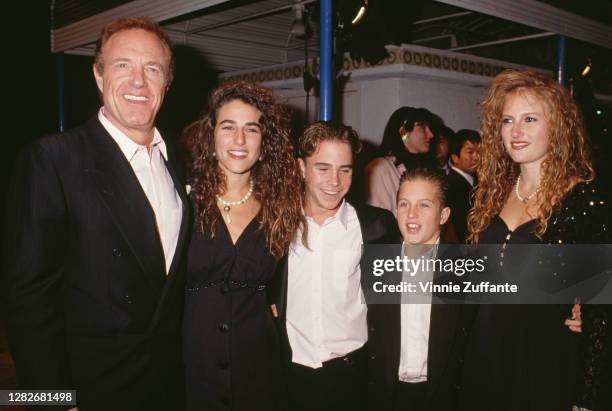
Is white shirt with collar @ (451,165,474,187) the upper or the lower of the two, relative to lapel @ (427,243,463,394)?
upper

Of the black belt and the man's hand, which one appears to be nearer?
the man's hand

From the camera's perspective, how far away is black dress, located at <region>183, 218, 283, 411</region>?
1.91 metres

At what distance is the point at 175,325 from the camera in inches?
73.7

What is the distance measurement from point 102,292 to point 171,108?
23.7 feet

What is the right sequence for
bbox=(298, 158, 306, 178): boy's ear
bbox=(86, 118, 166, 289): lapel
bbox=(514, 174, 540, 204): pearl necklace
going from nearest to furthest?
bbox=(86, 118, 166, 289): lapel → bbox=(514, 174, 540, 204): pearl necklace → bbox=(298, 158, 306, 178): boy's ear

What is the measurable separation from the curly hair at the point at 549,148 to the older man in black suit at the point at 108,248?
142 cm

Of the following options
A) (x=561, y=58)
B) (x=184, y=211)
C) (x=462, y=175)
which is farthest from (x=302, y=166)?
(x=561, y=58)

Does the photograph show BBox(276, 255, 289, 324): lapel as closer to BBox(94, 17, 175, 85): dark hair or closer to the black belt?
the black belt

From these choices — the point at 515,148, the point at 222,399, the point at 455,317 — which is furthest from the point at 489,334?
the point at 222,399

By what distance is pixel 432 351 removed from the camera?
2.00m

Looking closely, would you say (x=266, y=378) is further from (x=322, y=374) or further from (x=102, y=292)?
(x=102, y=292)

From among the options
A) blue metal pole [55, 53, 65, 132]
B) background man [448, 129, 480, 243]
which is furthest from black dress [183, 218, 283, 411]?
blue metal pole [55, 53, 65, 132]

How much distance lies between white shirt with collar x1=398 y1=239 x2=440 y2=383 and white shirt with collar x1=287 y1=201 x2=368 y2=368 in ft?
0.67

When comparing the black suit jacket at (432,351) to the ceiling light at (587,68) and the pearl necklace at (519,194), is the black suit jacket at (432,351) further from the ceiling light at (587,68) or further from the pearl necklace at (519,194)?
the ceiling light at (587,68)
